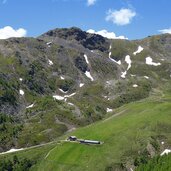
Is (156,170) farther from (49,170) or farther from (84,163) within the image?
(49,170)

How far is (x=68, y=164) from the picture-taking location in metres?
197

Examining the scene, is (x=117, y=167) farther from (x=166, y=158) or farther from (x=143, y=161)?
(x=166, y=158)

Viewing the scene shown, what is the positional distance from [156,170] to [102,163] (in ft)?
122

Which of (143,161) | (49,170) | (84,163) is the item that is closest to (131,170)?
(143,161)

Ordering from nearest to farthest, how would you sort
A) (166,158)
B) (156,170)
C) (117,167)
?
1. (156,170)
2. (166,158)
3. (117,167)

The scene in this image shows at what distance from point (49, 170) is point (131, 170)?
131ft

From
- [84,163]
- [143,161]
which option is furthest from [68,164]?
[143,161]

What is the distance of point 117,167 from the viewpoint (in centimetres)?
19575

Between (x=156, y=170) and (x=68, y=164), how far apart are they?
4807 cm

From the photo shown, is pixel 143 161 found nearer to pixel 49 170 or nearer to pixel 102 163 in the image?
pixel 102 163

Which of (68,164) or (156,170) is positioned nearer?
(156,170)

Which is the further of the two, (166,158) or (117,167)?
(117,167)

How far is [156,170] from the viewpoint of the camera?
16675cm

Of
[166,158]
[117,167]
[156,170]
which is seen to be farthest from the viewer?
[117,167]
